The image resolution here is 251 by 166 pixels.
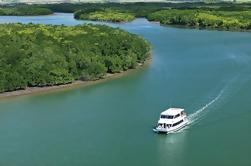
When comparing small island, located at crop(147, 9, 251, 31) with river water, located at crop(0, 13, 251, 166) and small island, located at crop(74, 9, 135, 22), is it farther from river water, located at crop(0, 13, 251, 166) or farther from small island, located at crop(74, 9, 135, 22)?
river water, located at crop(0, 13, 251, 166)

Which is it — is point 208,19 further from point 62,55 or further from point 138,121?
point 138,121

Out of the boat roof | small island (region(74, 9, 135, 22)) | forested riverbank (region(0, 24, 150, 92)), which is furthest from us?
small island (region(74, 9, 135, 22))

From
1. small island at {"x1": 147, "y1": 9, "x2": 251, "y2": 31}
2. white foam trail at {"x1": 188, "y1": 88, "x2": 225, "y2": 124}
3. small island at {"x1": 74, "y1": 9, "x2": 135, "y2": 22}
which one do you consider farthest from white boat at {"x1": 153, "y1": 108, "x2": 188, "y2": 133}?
small island at {"x1": 74, "y1": 9, "x2": 135, "y2": 22}

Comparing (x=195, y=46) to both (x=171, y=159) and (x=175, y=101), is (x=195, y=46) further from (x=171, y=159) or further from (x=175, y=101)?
(x=171, y=159)

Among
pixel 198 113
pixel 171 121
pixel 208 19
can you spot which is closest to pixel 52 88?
pixel 198 113

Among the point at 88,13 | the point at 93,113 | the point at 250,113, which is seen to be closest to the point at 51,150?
the point at 93,113

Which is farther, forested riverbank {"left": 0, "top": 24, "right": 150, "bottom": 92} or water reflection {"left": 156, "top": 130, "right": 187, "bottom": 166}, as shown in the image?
forested riverbank {"left": 0, "top": 24, "right": 150, "bottom": 92}
